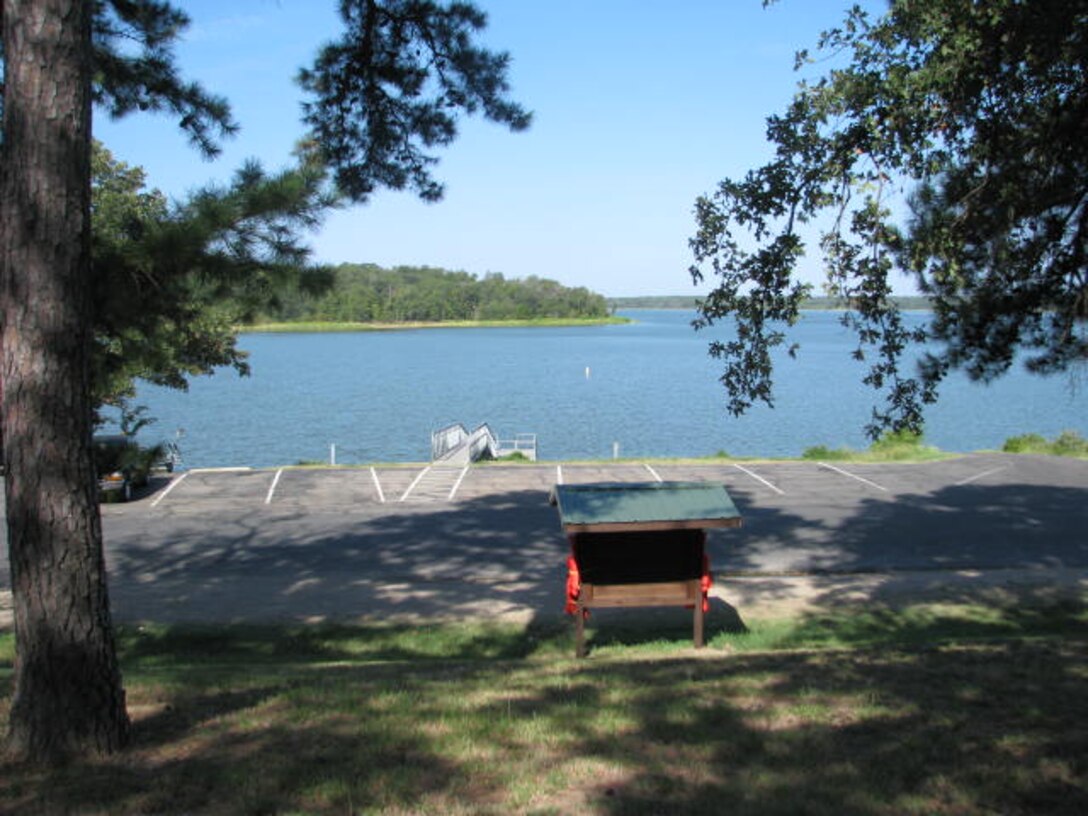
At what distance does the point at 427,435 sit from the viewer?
45.8m

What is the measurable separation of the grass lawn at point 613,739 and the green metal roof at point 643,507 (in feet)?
5.48

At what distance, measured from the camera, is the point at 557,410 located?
55.6 metres

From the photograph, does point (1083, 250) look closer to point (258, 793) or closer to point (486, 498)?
point (258, 793)

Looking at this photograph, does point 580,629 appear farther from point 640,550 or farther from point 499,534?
point 499,534

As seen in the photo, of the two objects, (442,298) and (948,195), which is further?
(442,298)

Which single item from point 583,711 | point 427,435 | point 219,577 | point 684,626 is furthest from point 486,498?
point 427,435

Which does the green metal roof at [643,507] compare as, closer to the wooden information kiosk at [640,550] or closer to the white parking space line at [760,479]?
the wooden information kiosk at [640,550]

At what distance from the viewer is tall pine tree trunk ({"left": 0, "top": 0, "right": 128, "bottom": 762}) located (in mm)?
4648

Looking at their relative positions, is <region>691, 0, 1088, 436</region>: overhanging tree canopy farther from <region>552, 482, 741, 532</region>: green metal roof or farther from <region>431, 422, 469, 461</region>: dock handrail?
<region>431, 422, 469, 461</region>: dock handrail

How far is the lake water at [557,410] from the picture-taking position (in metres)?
41.9

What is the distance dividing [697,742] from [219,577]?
10.8 metres

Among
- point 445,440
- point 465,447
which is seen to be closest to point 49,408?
point 465,447

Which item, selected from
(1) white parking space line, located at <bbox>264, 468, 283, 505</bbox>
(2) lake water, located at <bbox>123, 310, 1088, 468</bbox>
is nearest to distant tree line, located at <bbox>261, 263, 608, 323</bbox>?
(2) lake water, located at <bbox>123, 310, 1088, 468</bbox>

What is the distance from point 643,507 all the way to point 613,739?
4605 millimetres
